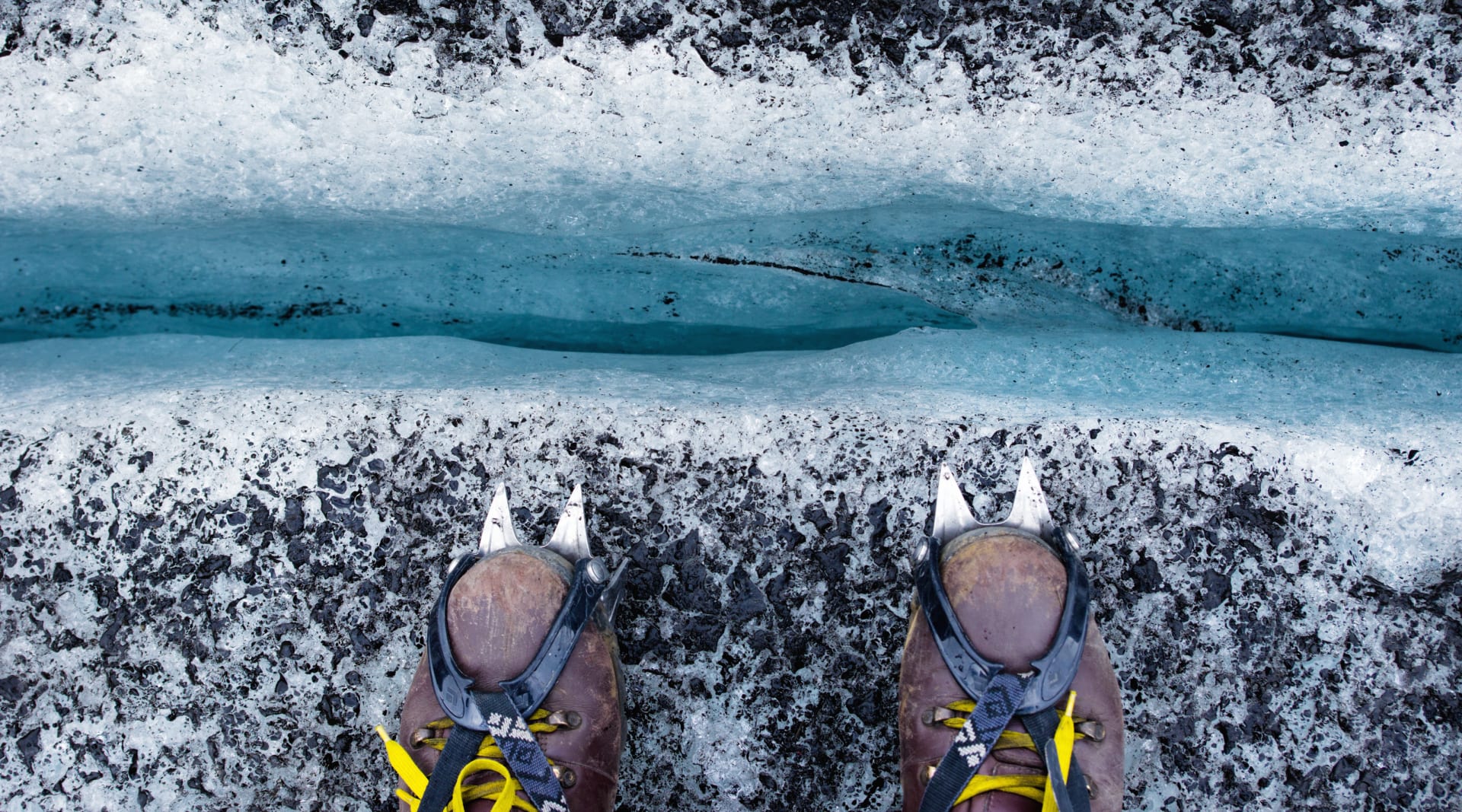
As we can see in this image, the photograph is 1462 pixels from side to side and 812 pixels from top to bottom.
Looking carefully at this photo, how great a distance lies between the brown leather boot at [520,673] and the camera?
1.16 metres

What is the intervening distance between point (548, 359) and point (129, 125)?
0.75m

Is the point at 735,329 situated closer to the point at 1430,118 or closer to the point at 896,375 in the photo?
the point at 896,375

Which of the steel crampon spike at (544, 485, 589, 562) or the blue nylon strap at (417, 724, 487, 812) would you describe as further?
the steel crampon spike at (544, 485, 589, 562)

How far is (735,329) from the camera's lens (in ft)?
5.31

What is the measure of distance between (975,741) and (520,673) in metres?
0.66

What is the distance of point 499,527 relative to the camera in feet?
4.06

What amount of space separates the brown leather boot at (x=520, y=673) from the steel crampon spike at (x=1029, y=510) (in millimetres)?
640

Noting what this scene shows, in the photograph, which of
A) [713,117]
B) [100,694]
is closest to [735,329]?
[713,117]

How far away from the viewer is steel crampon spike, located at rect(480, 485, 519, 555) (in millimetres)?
1228

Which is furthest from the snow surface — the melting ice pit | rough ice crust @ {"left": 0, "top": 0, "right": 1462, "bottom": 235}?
the melting ice pit

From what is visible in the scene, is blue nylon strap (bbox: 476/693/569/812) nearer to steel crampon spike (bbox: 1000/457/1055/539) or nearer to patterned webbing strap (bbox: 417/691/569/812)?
patterned webbing strap (bbox: 417/691/569/812)

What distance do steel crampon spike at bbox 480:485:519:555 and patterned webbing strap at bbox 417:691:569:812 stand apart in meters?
0.22

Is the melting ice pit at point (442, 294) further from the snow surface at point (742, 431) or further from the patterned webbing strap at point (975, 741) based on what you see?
the patterned webbing strap at point (975, 741)

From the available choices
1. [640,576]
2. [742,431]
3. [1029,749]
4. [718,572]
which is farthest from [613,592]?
[1029,749]
